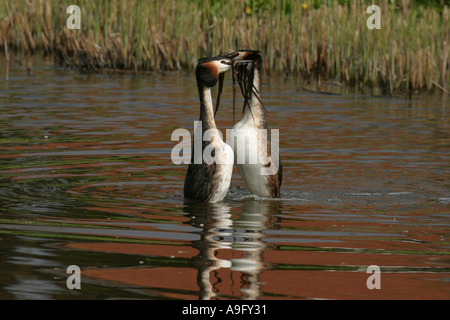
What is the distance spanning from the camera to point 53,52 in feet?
66.0

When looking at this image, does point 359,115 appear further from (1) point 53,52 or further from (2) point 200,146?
(1) point 53,52

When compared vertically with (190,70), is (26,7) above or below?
above

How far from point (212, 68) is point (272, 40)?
1111 centimetres

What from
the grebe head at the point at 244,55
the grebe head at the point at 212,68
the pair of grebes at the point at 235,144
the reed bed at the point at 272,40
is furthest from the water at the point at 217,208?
the reed bed at the point at 272,40

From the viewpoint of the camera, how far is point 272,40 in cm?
1916

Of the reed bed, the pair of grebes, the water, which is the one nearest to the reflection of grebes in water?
the water

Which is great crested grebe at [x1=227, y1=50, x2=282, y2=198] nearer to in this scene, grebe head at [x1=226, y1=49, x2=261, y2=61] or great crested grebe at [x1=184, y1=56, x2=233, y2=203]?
grebe head at [x1=226, y1=49, x2=261, y2=61]

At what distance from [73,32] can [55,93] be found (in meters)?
3.51

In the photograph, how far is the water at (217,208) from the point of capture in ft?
17.7

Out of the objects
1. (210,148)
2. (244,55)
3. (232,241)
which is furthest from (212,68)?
(232,241)

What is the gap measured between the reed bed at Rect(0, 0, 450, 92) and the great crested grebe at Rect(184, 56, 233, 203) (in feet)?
31.1

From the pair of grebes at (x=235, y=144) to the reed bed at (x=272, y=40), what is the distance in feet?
29.4

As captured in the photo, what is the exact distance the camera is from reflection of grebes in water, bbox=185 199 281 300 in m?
5.33
